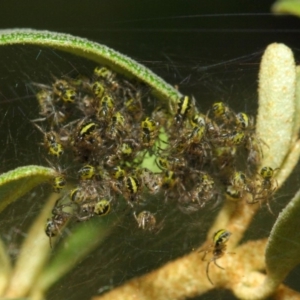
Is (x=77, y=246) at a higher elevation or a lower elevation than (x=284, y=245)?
lower

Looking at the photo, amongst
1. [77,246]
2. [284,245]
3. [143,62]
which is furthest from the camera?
[143,62]

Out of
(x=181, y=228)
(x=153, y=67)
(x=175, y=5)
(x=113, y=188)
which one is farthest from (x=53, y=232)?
(x=175, y=5)

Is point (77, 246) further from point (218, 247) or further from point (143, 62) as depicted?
point (143, 62)

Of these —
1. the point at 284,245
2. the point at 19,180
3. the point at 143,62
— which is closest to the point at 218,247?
the point at 284,245

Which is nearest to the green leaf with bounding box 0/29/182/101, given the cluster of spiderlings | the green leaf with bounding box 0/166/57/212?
the cluster of spiderlings

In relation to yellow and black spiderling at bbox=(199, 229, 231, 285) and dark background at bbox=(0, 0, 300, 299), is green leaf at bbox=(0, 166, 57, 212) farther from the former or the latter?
yellow and black spiderling at bbox=(199, 229, 231, 285)

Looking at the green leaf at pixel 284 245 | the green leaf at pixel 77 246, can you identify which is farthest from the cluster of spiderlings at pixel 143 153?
the green leaf at pixel 284 245
